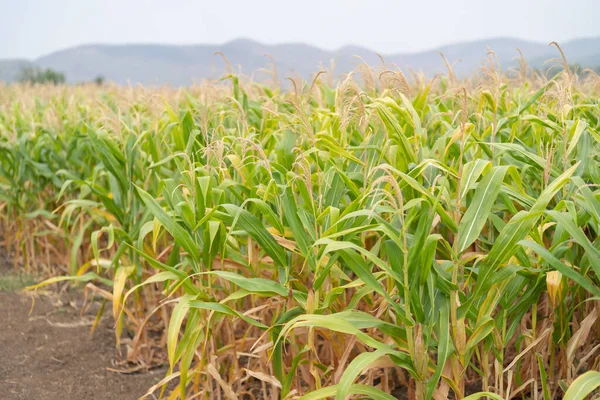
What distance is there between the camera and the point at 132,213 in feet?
9.68

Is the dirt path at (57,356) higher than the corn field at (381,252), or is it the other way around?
the corn field at (381,252)

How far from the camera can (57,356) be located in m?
3.10

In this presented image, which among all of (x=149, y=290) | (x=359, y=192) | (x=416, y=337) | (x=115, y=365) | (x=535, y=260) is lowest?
(x=115, y=365)

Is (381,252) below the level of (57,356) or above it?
above

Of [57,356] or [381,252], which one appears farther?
[57,356]

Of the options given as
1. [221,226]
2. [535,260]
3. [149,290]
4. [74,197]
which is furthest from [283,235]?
[74,197]

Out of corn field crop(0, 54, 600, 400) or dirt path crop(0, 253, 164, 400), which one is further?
dirt path crop(0, 253, 164, 400)

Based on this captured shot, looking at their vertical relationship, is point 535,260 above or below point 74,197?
above

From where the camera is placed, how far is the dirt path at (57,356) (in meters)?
2.78

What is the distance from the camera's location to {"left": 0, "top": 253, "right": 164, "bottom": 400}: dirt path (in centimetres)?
278

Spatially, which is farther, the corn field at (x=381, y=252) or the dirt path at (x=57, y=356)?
the dirt path at (x=57, y=356)

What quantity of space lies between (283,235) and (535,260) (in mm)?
806

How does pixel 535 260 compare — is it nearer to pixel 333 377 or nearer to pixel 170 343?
pixel 333 377

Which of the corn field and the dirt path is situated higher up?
the corn field
